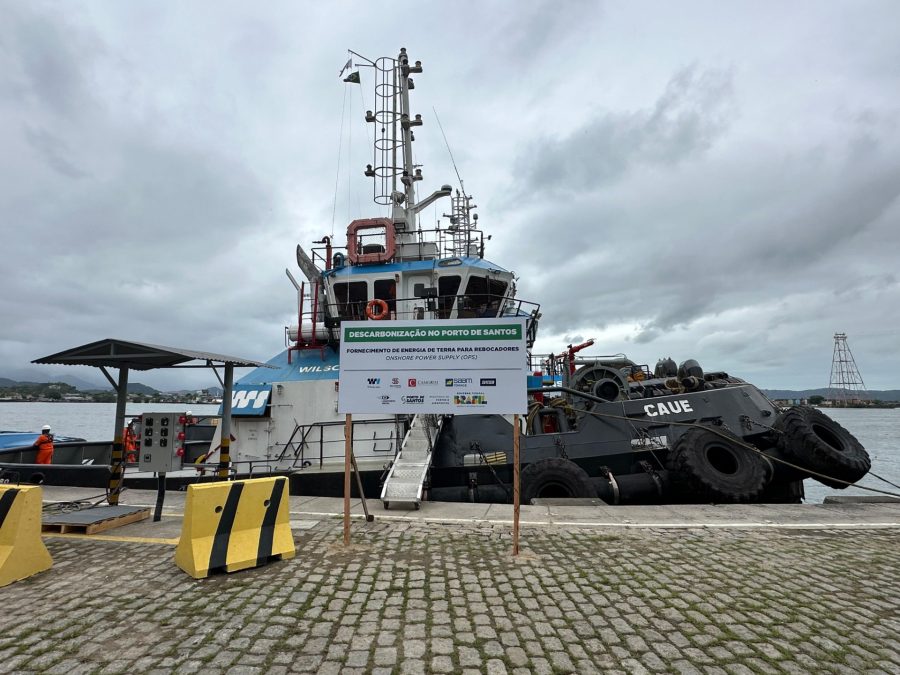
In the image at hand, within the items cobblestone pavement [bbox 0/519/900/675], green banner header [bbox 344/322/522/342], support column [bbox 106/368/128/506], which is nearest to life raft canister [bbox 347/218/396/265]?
support column [bbox 106/368/128/506]

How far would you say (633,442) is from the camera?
8156 mm

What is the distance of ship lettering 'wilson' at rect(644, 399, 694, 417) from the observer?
8453 millimetres

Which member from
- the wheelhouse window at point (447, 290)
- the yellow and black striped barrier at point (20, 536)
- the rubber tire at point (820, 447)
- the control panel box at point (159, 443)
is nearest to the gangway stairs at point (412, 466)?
the control panel box at point (159, 443)

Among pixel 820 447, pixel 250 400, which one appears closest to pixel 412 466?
pixel 250 400

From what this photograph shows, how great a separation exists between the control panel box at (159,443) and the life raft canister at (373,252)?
7041 mm

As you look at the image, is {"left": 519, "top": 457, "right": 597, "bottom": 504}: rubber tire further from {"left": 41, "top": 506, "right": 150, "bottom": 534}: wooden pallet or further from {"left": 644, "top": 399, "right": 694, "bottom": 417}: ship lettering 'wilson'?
{"left": 41, "top": 506, "right": 150, "bottom": 534}: wooden pallet

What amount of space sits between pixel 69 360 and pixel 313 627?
565cm

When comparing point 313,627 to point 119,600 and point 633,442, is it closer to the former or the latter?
point 119,600

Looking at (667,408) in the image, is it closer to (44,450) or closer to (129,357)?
(129,357)

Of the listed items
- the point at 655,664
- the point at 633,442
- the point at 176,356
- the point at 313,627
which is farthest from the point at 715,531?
the point at 176,356

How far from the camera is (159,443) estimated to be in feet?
19.2

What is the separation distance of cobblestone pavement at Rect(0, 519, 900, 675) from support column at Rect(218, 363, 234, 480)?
175 cm

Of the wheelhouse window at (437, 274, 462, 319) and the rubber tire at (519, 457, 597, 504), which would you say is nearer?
the rubber tire at (519, 457, 597, 504)

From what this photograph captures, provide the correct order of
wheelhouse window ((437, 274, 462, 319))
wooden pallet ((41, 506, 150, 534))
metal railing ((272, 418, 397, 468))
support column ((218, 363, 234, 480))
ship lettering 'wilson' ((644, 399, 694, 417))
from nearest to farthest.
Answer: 1. wooden pallet ((41, 506, 150, 534))
2. support column ((218, 363, 234, 480))
3. ship lettering 'wilson' ((644, 399, 694, 417))
4. metal railing ((272, 418, 397, 468))
5. wheelhouse window ((437, 274, 462, 319))
